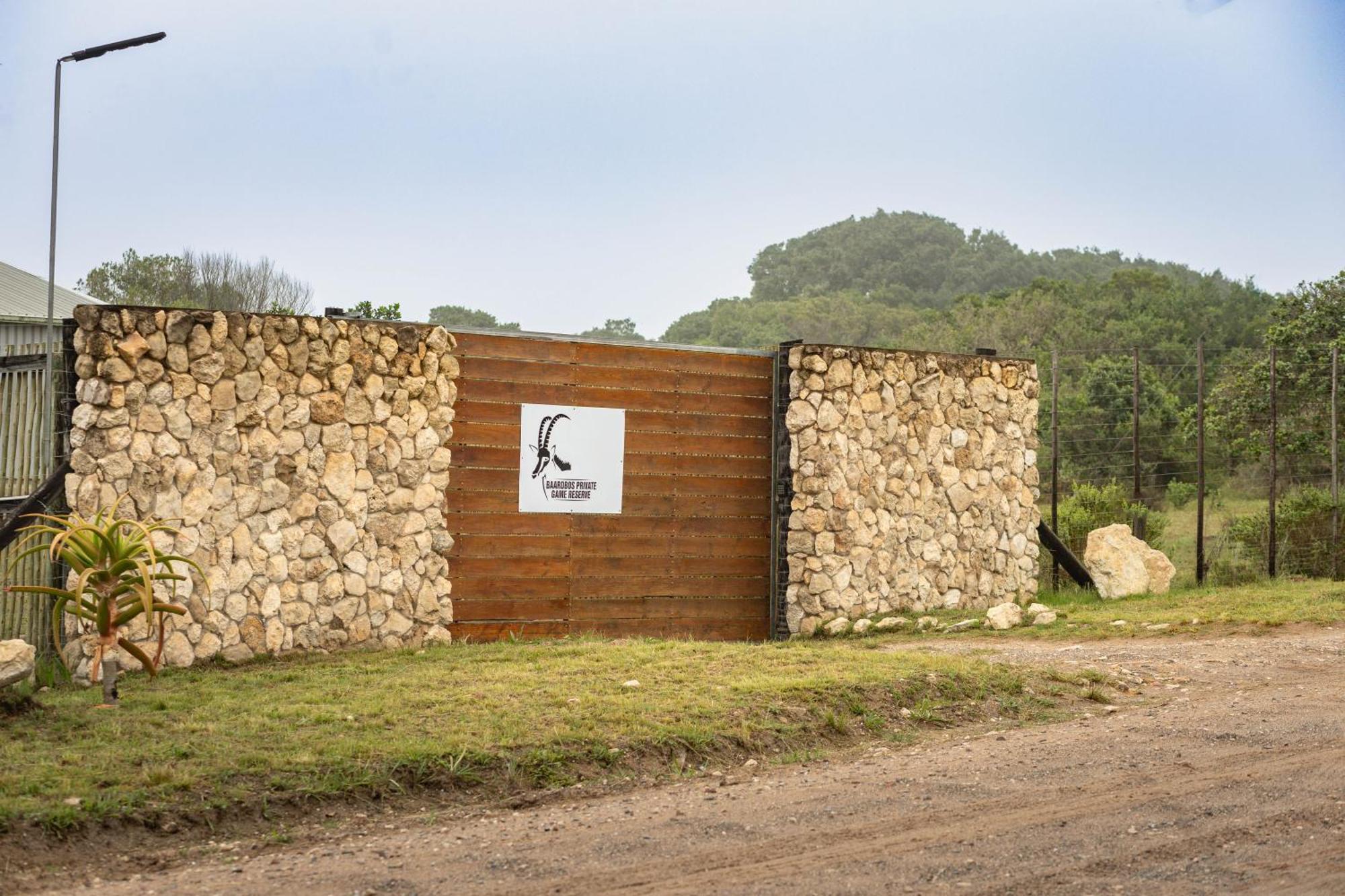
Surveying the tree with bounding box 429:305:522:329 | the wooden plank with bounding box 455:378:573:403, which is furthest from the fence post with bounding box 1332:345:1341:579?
the tree with bounding box 429:305:522:329

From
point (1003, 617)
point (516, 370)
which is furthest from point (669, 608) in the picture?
point (1003, 617)

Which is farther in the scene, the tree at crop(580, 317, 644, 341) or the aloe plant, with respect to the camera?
the tree at crop(580, 317, 644, 341)

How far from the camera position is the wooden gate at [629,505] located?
12039mm

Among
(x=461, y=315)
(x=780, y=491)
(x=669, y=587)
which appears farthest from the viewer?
(x=461, y=315)

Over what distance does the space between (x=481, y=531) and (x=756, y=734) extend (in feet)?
15.6

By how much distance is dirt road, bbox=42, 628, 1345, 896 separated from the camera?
17.7 ft

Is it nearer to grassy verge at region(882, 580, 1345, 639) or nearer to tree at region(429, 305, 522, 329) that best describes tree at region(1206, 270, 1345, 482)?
grassy verge at region(882, 580, 1345, 639)

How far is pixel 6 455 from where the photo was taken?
34.5 ft

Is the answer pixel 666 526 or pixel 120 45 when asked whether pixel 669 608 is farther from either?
pixel 120 45

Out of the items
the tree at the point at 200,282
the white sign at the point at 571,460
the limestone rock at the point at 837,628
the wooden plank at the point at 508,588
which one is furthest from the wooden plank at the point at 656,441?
the tree at the point at 200,282

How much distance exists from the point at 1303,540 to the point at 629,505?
33.4ft

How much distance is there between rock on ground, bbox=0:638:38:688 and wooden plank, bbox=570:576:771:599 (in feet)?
16.9

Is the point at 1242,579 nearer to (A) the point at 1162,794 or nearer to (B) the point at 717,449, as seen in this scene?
(B) the point at 717,449

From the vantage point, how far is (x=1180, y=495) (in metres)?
28.3
